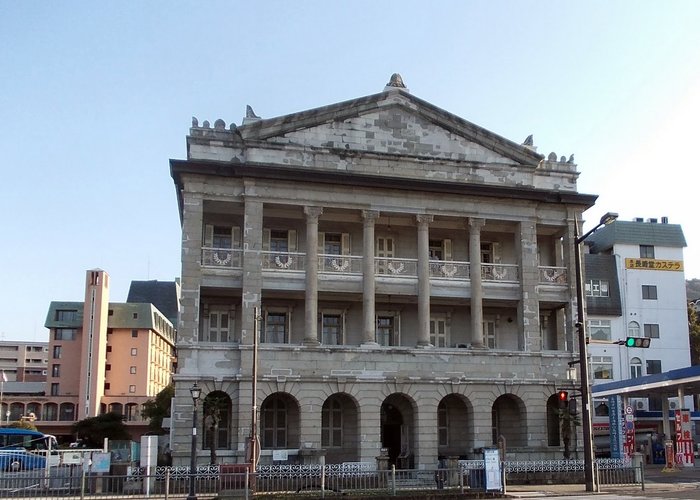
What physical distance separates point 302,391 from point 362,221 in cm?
837

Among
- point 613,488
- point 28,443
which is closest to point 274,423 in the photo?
point 613,488

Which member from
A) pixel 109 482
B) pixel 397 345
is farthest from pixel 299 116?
pixel 109 482

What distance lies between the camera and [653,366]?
2447 inches

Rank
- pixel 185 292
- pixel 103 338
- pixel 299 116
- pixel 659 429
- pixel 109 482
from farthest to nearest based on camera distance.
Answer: pixel 103 338
pixel 659 429
pixel 299 116
pixel 185 292
pixel 109 482

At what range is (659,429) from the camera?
201 feet

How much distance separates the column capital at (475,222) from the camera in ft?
124

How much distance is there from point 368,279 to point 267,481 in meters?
10.6

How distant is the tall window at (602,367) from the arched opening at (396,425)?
26936 mm

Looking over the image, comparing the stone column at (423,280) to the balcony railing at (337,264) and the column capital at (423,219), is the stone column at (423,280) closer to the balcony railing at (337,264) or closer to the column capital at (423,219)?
the column capital at (423,219)

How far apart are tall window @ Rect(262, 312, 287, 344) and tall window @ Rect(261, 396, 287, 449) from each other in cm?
278

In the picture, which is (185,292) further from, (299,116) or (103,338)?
(103,338)

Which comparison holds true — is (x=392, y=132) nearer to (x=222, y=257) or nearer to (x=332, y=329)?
(x=332, y=329)

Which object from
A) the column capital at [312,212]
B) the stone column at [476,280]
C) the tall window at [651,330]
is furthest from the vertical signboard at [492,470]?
the tall window at [651,330]

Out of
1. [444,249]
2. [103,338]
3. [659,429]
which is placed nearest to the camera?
[444,249]
